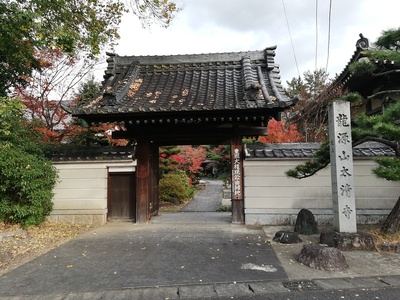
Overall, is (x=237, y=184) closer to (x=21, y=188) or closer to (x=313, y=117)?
(x=21, y=188)

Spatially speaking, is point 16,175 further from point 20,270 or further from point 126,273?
point 126,273

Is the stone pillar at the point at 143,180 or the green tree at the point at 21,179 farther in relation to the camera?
the stone pillar at the point at 143,180

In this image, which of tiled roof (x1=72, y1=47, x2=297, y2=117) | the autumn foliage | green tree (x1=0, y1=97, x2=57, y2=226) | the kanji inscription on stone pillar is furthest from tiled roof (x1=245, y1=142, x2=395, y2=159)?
green tree (x1=0, y1=97, x2=57, y2=226)

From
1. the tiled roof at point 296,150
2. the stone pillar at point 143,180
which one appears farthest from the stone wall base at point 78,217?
the tiled roof at point 296,150

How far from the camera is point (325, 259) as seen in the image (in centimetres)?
482

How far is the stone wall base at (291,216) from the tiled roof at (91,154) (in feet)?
14.3

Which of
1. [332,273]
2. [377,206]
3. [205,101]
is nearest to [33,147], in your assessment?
[205,101]

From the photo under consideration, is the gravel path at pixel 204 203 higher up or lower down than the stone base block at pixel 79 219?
lower down

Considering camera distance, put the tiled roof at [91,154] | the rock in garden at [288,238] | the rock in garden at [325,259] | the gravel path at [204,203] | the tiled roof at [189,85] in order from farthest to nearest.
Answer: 1. the gravel path at [204,203]
2. the tiled roof at [91,154]
3. the tiled roof at [189,85]
4. the rock in garden at [288,238]
5. the rock in garden at [325,259]

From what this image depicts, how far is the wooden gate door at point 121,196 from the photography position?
30.8 feet

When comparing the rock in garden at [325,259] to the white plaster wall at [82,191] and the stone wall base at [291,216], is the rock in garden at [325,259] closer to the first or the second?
the stone wall base at [291,216]

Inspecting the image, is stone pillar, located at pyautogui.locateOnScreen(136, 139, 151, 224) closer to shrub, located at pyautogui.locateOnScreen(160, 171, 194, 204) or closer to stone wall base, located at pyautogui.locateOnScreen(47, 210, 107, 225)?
stone wall base, located at pyautogui.locateOnScreen(47, 210, 107, 225)

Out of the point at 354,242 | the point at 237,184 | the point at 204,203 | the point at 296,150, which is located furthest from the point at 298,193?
the point at 204,203

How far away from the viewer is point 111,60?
11.3m
